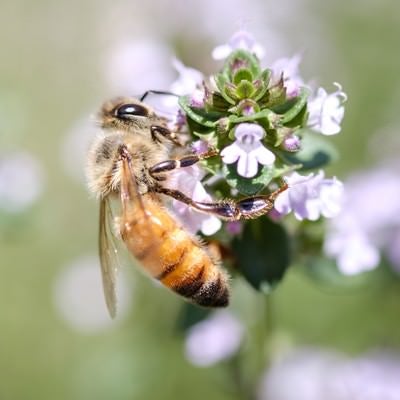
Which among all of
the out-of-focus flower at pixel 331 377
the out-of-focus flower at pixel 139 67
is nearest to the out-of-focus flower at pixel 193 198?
the out-of-focus flower at pixel 331 377

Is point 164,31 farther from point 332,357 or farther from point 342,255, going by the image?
point 342,255

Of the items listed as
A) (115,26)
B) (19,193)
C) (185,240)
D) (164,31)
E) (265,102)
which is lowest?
(185,240)

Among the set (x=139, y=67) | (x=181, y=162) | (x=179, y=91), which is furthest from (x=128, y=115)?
(x=139, y=67)

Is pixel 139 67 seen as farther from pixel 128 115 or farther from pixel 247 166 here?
pixel 247 166

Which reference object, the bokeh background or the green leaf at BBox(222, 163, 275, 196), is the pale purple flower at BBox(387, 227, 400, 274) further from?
the green leaf at BBox(222, 163, 275, 196)

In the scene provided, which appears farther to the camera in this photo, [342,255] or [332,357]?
[332,357]

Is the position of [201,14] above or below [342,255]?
above

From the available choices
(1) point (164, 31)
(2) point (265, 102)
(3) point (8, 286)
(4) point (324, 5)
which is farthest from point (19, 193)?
(4) point (324, 5)
